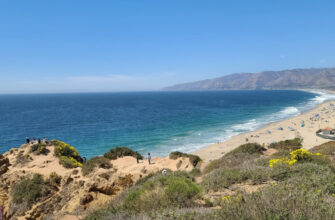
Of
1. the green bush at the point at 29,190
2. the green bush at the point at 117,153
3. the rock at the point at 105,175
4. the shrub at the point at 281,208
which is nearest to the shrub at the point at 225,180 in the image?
the shrub at the point at 281,208

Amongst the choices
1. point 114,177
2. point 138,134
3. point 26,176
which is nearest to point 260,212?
point 114,177

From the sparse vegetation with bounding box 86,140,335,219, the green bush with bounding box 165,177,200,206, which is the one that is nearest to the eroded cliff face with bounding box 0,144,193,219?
the sparse vegetation with bounding box 86,140,335,219

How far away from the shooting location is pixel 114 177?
920cm

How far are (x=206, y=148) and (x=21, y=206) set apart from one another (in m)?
20.9

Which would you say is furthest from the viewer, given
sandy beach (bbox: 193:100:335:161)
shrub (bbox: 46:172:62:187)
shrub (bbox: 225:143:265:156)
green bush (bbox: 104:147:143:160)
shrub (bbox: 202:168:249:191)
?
sandy beach (bbox: 193:100:335:161)

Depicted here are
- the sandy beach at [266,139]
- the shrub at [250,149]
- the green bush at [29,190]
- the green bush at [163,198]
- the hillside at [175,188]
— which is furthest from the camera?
the sandy beach at [266,139]

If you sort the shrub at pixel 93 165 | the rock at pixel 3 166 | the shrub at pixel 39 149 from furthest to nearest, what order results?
the shrub at pixel 39 149, the rock at pixel 3 166, the shrub at pixel 93 165

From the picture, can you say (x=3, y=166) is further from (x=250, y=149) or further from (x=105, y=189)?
(x=250, y=149)

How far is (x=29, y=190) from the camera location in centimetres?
915

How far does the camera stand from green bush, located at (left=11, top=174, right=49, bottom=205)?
28.7 ft

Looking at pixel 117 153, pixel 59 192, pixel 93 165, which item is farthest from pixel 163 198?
pixel 117 153

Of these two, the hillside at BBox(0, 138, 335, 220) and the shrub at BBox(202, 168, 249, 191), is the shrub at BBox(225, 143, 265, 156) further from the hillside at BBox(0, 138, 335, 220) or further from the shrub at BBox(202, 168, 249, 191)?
the shrub at BBox(202, 168, 249, 191)

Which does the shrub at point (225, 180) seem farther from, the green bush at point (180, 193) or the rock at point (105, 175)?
the rock at point (105, 175)

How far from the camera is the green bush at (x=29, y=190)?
8753mm
